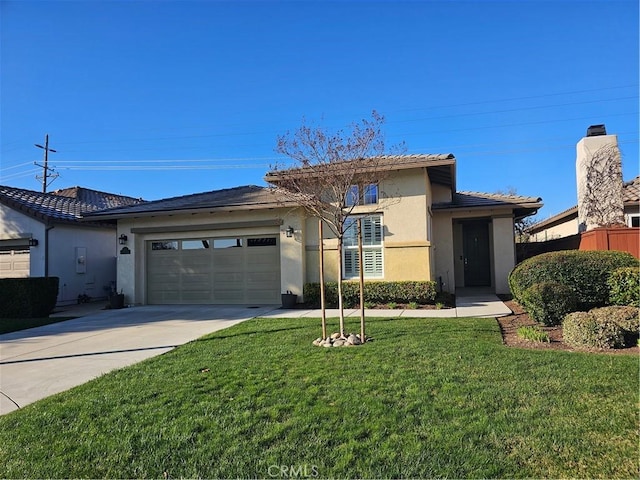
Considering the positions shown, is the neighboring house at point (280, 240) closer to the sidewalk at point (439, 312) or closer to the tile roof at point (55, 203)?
the sidewalk at point (439, 312)

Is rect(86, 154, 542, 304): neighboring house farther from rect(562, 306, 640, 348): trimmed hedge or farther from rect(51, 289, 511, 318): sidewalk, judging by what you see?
rect(562, 306, 640, 348): trimmed hedge

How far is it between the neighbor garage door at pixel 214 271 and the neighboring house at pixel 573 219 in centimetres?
1065

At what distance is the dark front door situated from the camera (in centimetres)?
1673

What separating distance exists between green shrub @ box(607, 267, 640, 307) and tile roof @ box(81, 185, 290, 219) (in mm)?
8064

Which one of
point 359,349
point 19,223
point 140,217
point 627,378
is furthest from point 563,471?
point 19,223

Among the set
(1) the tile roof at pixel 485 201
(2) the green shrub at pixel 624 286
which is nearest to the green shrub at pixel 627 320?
(2) the green shrub at pixel 624 286

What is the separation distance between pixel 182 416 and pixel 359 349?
10.1ft

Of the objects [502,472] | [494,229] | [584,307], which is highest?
[494,229]

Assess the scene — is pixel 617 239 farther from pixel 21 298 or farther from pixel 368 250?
pixel 21 298

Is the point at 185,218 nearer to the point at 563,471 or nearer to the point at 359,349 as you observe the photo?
the point at 359,349

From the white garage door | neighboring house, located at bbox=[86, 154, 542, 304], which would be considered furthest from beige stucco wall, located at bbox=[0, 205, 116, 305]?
neighboring house, located at bbox=[86, 154, 542, 304]

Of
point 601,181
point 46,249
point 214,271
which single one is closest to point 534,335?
point 601,181

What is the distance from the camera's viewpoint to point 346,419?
3.81m

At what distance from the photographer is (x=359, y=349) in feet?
21.1
